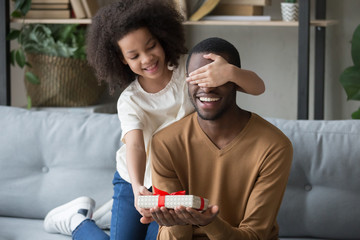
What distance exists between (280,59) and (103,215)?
1446mm

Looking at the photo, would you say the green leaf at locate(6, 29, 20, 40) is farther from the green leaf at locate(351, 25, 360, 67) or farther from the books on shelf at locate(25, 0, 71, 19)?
the green leaf at locate(351, 25, 360, 67)

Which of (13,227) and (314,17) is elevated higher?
(314,17)

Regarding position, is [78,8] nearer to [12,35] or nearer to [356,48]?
[12,35]

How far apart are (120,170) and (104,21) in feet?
1.49

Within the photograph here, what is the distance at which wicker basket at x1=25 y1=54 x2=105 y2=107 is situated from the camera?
9.52 feet

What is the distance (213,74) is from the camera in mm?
1322

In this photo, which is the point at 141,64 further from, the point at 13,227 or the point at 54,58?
the point at 54,58

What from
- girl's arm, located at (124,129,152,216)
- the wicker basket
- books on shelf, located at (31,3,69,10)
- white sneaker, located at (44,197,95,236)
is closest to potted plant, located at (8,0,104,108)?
the wicker basket

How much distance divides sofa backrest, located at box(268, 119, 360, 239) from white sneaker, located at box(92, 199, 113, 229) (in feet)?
1.84

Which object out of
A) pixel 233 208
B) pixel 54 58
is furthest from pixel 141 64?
pixel 54 58

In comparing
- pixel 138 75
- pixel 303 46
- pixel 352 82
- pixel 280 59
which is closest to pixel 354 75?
pixel 352 82

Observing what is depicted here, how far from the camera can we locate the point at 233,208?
1448 mm

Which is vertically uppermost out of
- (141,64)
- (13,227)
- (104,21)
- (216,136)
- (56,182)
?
(104,21)

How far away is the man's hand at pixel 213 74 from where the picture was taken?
132 cm
